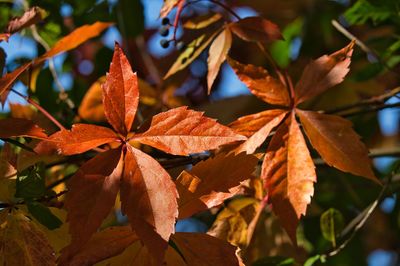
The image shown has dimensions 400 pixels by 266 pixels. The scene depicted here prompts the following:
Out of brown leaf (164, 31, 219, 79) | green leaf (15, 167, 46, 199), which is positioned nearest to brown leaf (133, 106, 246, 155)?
green leaf (15, 167, 46, 199)

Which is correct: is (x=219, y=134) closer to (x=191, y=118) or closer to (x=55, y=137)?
(x=191, y=118)

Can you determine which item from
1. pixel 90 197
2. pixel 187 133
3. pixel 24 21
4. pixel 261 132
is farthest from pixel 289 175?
pixel 24 21

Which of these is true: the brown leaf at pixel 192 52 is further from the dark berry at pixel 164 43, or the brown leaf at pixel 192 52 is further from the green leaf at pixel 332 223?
the green leaf at pixel 332 223

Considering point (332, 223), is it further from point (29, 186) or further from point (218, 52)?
point (29, 186)

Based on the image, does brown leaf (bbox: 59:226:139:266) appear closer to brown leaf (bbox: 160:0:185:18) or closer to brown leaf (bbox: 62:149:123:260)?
brown leaf (bbox: 62:149:123:260)

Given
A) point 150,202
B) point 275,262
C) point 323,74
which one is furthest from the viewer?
point 275,262

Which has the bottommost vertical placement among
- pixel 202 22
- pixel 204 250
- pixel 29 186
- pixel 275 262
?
pixel 275 262

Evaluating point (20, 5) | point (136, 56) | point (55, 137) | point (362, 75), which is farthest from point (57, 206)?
point (136, 56)
